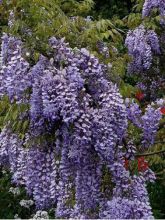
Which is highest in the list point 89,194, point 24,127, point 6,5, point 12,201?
point 6,5

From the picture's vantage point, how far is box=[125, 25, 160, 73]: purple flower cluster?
6840 millimetres

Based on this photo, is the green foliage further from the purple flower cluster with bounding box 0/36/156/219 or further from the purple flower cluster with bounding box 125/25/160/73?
the purple flower cluster with bounding box 125/25/160/73

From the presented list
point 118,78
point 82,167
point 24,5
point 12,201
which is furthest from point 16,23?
point 12,201

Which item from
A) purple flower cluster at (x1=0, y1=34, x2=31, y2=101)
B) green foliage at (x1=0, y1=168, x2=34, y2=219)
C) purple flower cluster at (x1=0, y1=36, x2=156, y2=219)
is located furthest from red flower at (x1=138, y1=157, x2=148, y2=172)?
green foliage at (x1=0, y1=168, x2=34, y2=219)

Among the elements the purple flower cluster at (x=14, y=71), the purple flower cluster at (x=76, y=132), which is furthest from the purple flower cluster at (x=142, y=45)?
the purple flower cluster at (x=14, y=71)

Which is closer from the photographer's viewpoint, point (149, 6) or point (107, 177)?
point (107, 177)

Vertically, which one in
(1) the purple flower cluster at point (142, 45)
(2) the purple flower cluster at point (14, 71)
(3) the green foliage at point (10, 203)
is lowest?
(3) the green foliage at point (10, 203)

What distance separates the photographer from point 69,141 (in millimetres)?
3705

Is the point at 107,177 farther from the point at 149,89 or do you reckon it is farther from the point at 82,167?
the point at 149,89

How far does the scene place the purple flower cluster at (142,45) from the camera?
22.4ft

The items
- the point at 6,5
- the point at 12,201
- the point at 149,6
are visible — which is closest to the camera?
the point at 6,5

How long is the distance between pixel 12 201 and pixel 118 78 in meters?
2.99

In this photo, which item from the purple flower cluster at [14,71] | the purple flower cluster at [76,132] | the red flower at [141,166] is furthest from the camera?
the red flower at [141,166]

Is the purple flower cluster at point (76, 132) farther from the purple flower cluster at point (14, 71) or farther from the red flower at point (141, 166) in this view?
the red flower at point (141, 166)
